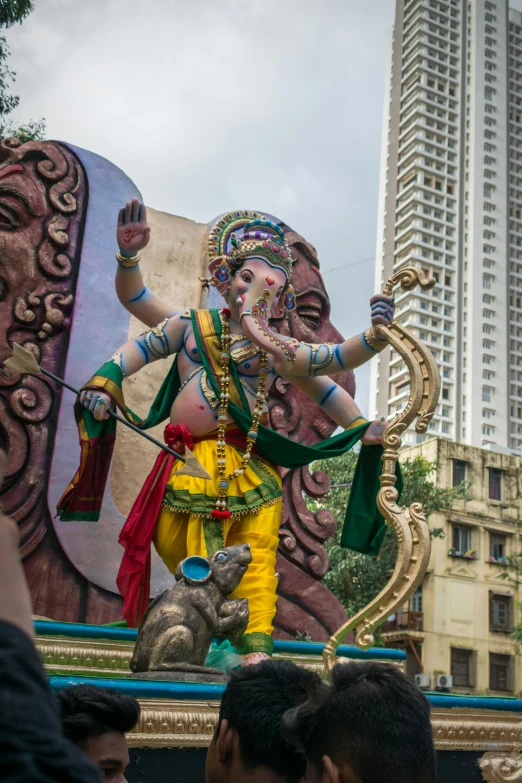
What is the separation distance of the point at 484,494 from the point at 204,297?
53.0ft

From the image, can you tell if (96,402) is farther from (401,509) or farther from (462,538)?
(462,538)

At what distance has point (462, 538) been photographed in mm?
21125

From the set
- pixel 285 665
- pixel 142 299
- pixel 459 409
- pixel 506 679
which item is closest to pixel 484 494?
pixel 506 679

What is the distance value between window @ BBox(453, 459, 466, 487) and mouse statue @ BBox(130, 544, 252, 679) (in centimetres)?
1784

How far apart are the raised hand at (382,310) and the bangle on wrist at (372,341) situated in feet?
0.16

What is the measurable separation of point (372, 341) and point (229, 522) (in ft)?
3.51

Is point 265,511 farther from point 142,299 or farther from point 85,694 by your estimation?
point 85,694

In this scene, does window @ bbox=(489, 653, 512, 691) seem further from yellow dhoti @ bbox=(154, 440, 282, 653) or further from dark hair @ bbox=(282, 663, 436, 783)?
dark hair @ bbox=(282, 663, 436, 783)

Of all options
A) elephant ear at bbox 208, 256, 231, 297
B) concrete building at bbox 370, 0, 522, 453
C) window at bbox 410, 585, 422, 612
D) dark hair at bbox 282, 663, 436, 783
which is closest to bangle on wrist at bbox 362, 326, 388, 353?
elephant ear at bbox 208, 256, 231, 297

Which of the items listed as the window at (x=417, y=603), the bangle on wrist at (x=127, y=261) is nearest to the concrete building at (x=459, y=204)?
the window at (x=417, y=603)

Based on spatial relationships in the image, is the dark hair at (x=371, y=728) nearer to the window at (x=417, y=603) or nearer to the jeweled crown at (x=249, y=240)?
the jeweled crown at (x=249, y=240)

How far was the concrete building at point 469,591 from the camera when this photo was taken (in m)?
20.2

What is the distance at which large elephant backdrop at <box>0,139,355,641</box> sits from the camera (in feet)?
17.3

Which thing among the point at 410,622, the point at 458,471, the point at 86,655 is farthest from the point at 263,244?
the point at 458,471
